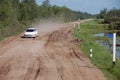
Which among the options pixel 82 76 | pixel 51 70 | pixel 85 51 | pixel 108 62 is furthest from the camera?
pixel 85 51

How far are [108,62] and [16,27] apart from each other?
4344 centimetres

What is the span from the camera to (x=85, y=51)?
3238cm

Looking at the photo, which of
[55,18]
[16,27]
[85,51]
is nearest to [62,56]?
[85,51]

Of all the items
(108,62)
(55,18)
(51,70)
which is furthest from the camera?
(55,18)

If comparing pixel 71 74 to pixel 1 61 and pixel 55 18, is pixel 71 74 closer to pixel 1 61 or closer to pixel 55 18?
pixel 1 61

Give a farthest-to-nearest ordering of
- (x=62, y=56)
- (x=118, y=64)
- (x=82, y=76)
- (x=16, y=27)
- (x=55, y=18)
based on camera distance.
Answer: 1. (x=55, y=18)
2. (x=16, y=27)
3. (x=62, y=56)
4. (x=118, y=64)
5. (x=82, y=76)

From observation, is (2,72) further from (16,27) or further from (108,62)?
(16,27)

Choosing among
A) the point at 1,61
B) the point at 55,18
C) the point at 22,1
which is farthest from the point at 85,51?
the point at 55,18

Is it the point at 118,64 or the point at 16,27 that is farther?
the point at 16,27

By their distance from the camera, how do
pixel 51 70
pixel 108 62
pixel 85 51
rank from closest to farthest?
pixel 51 70, pixel 108 62, pixel 85 51

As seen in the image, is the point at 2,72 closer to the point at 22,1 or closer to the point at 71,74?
the point at 71,74

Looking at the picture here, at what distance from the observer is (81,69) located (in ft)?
73.1

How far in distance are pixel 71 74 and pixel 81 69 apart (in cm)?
210

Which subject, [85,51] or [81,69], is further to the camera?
[85,51]
